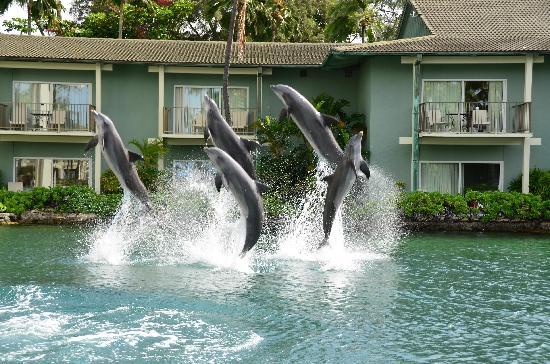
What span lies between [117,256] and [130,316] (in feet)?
22.5

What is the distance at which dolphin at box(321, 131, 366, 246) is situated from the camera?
15.3 meters

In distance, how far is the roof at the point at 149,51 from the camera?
32688 millimetres

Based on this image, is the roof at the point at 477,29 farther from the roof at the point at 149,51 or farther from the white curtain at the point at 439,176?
the white curtain at the point at 439,176

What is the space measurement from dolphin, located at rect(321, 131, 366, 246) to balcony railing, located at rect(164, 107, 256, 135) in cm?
1695

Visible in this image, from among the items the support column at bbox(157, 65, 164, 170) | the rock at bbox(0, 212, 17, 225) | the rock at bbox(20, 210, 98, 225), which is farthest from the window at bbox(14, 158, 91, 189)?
the rock at bbox(0, 212, 17, 225)

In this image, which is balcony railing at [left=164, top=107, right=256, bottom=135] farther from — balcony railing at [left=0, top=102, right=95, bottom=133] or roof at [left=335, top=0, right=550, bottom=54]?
roof at [left=335, top=0, right=550, bottom=54]

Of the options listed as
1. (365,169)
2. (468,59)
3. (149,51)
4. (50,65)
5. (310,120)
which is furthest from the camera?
(149,51)

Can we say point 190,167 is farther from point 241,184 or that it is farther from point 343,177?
point 241,184

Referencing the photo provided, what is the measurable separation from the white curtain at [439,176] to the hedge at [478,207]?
409cm

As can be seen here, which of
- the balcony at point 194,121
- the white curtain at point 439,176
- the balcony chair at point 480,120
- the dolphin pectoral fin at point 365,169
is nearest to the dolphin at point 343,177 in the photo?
the dolphin pectoral fin at point 365,169

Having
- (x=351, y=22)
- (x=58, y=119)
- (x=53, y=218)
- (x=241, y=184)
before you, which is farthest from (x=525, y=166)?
(x=351, y=22)

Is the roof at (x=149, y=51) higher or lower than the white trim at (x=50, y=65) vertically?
higher

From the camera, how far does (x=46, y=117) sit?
3319 cm

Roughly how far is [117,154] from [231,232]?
480cm
